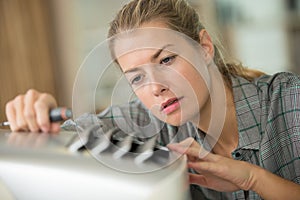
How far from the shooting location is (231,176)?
402 mm

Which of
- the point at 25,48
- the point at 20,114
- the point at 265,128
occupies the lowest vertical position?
the point at 25,48

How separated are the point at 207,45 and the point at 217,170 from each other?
0.84 feet

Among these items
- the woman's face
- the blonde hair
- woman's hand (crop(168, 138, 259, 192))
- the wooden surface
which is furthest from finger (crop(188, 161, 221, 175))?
the wooden surface

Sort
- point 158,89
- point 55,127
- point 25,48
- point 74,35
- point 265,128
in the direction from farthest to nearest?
point 74,35 < point 25,48 < point 265,128 < point 158,89 < point 55,127

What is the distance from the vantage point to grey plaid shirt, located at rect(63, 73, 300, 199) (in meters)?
0.55

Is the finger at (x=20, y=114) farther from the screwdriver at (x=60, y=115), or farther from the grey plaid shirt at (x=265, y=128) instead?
the grey plaid shirt at (x=265, y=128)

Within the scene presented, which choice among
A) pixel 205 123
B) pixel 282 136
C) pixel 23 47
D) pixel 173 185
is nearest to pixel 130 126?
pixel 205 123

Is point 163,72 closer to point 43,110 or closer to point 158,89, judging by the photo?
point 158,89

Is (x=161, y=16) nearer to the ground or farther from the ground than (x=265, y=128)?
farther from the ground

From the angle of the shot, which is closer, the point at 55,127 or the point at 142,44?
the point at 55,127

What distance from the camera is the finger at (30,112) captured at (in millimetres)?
365

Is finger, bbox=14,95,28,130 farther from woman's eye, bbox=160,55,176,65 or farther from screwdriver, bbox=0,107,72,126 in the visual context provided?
woman's eye, bbox=160,55,176,65

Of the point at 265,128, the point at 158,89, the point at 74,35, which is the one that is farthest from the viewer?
the point at 74,35

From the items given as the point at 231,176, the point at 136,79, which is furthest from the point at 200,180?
the point at 136,79
